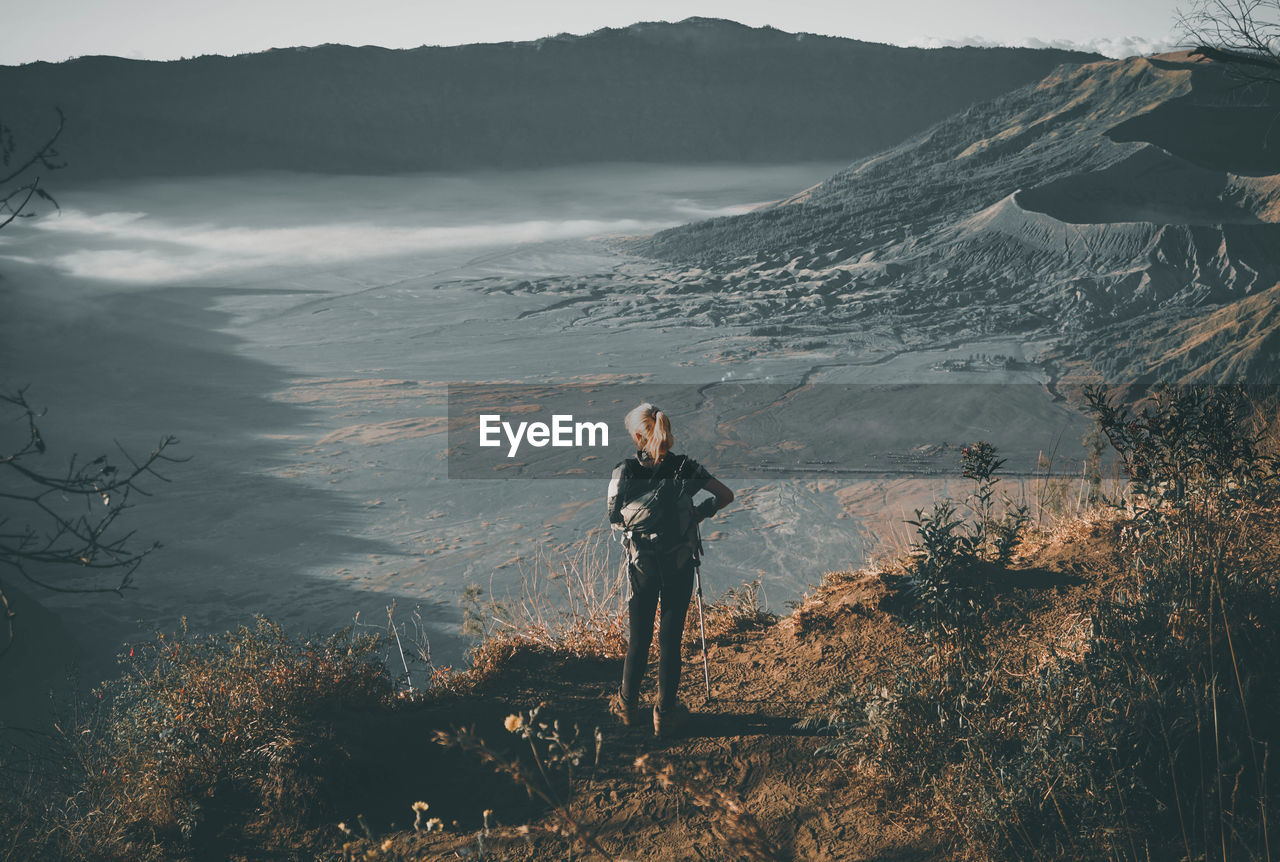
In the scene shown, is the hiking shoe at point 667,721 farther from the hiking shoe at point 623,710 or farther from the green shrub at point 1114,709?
the green shrub at point 1114,709

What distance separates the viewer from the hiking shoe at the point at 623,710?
3523 mm

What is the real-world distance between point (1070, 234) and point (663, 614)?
3490cm

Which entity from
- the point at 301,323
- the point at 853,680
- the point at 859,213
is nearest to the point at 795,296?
the point at 859,213

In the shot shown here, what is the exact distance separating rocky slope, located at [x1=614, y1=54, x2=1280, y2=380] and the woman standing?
22749 millimetres

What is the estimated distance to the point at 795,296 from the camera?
38.3m

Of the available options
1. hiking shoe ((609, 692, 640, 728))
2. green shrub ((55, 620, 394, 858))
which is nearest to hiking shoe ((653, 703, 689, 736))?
hiking shoe ((609, 692, 640, 728))

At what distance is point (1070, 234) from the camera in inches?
1316

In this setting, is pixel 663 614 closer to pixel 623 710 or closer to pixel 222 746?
pixel 623 710

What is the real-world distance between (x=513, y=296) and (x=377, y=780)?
148 ft

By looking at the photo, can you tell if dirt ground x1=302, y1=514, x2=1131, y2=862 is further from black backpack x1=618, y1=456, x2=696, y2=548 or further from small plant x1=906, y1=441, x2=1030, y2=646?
black backpack x1=618, y1=456, x2=696, y2=548
